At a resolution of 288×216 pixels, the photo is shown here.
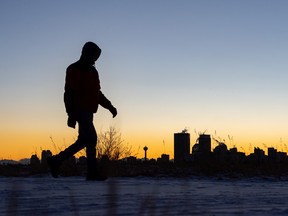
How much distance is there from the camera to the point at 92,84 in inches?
253

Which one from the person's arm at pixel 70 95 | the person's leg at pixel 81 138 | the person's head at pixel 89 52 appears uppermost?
the person's head at pixel 89 52

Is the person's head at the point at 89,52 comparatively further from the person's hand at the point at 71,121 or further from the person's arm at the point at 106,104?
the person's hand at the point at 71,121

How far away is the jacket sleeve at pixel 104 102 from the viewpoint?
681 centimetres

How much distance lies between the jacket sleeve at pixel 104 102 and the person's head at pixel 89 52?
55 cm

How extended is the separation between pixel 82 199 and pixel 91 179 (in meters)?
2.78

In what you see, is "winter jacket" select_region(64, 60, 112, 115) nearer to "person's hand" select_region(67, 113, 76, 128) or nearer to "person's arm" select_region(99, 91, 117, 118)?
"person's hand" select_region(67, 113, 76, 128)

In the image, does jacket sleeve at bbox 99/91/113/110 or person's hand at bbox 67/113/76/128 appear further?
jacket sleeve at bbox 99/91/113/110

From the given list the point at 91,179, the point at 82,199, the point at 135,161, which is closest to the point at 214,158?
the point at 135,161

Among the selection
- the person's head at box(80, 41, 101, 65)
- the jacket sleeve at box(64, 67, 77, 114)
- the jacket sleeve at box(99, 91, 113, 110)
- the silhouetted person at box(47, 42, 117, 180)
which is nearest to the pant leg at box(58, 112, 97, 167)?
the silhouetted person at box(47, 42, 117, 180)

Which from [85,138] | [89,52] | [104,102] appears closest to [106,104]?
[104,102]

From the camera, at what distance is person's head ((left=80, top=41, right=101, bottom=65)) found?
6.34 m

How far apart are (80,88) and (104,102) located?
0.60 meters

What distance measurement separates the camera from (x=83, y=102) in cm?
633

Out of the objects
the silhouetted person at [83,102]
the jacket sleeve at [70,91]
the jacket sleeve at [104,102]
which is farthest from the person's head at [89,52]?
the jacket sleeve at [104,102]
